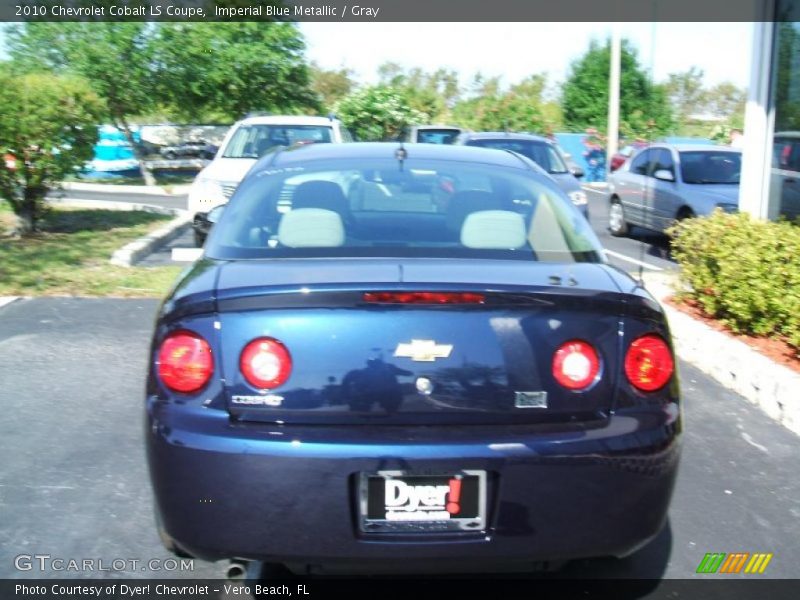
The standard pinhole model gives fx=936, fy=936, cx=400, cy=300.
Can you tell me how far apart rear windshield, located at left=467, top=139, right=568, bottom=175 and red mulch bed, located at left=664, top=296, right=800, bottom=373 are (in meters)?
6.51

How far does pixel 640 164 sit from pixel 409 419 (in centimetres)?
1318

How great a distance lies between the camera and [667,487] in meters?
3.08

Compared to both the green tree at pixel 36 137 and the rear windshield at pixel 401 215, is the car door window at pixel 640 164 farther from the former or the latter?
the rear windshield at pixel 401 215

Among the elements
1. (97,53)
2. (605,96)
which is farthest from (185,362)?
(605,96)

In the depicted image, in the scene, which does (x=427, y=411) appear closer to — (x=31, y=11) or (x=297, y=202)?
(x=297, y=202)

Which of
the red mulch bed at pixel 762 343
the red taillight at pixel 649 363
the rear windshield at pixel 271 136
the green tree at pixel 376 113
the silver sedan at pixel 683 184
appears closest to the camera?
the red taillight at pixel 649 363

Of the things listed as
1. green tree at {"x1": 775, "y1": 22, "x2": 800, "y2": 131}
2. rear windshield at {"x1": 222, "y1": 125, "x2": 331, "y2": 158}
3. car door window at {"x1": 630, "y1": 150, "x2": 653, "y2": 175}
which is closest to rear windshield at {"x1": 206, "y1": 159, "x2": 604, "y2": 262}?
green tree at {"x1": 775, "y1": 22, "x2": 800, "y2": 131}

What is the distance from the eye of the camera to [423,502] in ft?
9.43

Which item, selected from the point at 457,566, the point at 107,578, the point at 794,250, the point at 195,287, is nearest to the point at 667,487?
the point at 457,566

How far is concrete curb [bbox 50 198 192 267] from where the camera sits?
10.4 meters

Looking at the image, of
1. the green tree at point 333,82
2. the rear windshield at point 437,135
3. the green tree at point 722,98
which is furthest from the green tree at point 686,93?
the rear windshield at point 437,135

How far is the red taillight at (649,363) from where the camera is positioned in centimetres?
308

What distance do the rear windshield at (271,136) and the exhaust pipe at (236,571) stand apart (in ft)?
32.3

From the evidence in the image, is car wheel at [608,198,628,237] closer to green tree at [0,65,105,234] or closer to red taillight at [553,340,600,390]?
green tree at [0,65,105,234]
